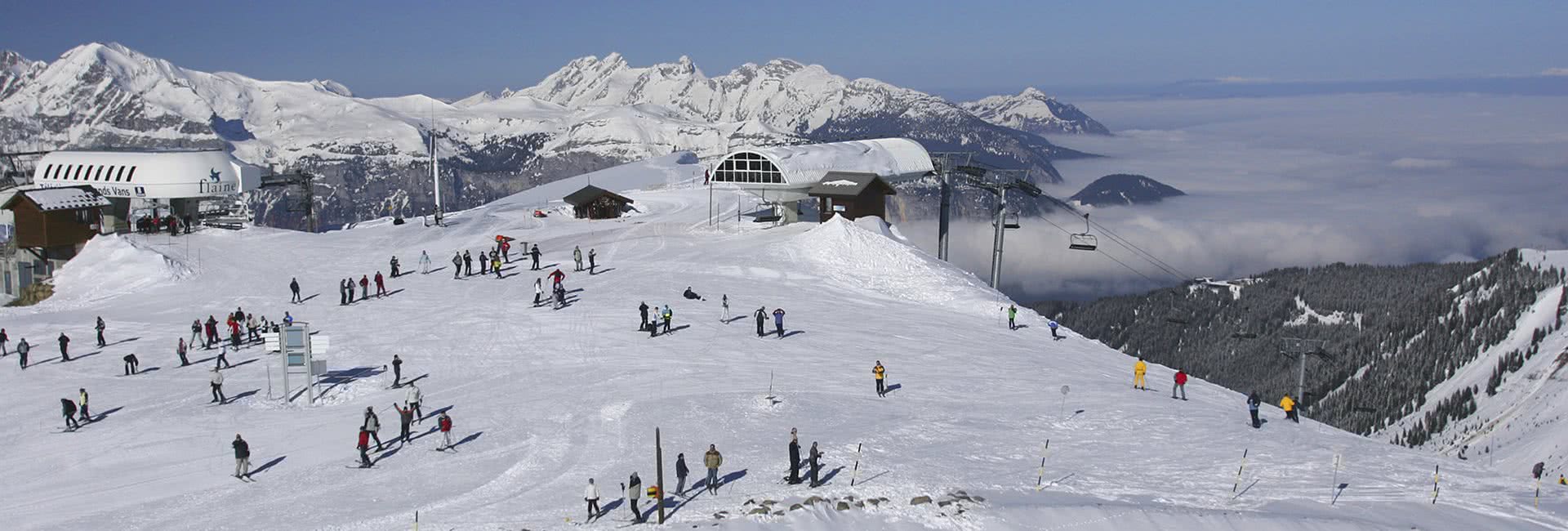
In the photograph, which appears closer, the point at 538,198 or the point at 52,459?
the point at 52,459

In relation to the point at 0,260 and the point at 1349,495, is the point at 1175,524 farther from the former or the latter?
the point at 0,260

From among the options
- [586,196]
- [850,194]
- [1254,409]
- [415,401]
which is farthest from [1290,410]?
[586,196]

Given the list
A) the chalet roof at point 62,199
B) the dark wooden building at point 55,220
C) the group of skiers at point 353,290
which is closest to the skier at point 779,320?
the group of skiers at point 353,290

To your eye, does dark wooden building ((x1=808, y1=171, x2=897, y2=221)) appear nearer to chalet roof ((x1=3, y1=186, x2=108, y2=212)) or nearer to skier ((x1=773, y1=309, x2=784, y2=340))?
skier ((x1=773, y1=309, x2=784, y2=340))

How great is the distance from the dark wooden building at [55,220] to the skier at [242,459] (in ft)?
142

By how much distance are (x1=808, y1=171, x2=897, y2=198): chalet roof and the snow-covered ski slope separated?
18523 millimetres

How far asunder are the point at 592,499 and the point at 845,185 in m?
54.2

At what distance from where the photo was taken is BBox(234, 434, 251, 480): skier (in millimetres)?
31033

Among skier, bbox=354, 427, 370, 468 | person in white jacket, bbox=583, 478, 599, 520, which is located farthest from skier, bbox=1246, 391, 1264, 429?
skier, bbox=354, 427, 370, 468

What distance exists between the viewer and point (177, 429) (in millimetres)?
35719

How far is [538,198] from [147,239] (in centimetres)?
4604

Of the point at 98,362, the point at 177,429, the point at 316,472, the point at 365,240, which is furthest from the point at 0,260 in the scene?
the point at 316,472

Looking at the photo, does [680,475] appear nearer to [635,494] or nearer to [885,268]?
[635,494]

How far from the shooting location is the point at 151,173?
254 ft
